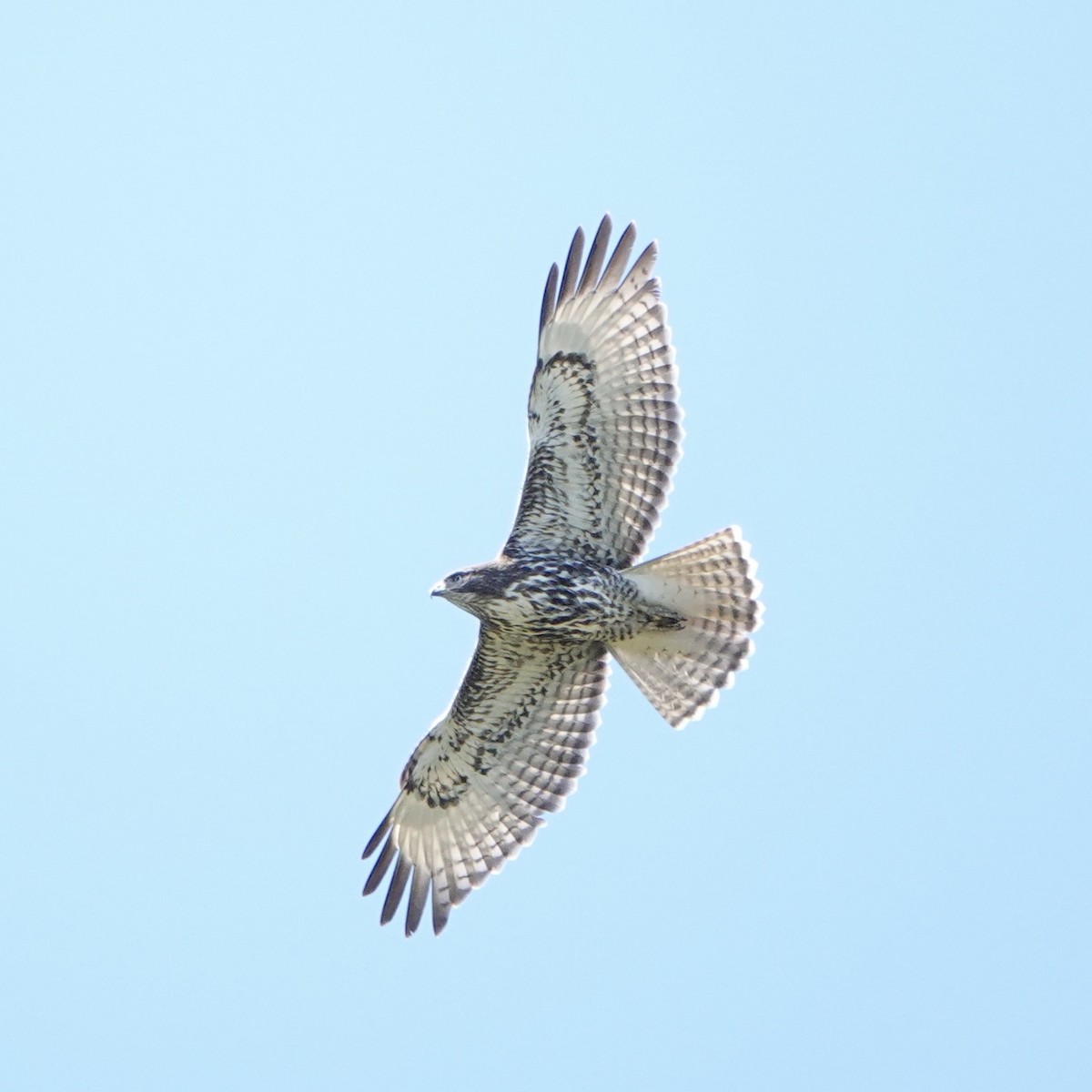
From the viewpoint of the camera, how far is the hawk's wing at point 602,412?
35.2 ft

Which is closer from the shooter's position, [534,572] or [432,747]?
[534,572]

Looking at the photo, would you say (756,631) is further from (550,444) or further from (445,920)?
(445,920)

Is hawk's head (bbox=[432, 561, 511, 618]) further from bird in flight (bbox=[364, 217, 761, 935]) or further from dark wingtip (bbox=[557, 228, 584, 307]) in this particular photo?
dark wingtip (bbox=[557, 228, 584, 307])

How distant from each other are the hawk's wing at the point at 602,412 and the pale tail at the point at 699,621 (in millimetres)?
235

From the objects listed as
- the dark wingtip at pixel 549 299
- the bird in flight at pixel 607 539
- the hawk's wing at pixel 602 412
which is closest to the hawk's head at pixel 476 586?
the bird in flight at pixel 607 539

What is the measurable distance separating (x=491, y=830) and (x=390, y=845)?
0.58 meters

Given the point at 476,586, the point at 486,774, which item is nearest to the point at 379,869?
the point at 486,774

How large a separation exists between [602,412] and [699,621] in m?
1.20

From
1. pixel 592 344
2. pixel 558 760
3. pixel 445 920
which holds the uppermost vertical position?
pixel 592 344

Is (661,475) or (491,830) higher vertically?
(661,475)

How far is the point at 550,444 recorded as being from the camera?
1083 centimetres

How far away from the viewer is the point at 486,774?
11508mm

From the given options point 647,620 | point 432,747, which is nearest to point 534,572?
point 647,620

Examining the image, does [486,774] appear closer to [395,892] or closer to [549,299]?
Result: [395,892]
